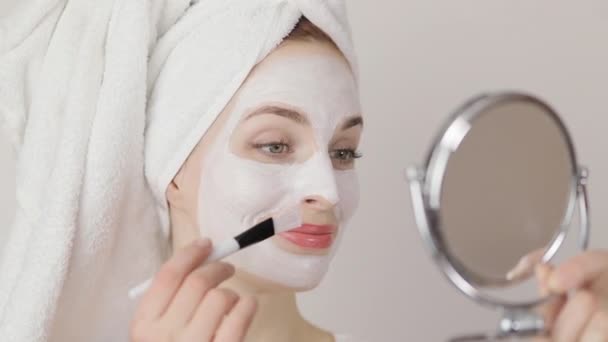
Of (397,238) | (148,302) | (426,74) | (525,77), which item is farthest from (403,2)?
(148,302)

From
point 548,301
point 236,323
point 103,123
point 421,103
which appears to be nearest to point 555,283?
point 548,301

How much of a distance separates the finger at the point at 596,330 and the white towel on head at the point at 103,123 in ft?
1.53

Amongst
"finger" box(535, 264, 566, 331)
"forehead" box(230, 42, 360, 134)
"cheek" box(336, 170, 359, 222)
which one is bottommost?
"finger" box(535, 264, 566, 331)

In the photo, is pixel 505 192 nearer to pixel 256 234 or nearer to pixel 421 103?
pixel 256 234

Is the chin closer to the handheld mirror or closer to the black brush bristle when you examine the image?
the black brush bristle

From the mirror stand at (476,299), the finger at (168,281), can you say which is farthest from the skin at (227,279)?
the mirror stand at (476,299)

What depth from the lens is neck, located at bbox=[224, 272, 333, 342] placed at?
968 millimetres

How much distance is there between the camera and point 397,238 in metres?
1.41

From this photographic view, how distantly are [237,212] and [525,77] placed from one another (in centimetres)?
67

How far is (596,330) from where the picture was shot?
629mm

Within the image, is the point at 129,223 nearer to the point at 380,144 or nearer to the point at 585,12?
the point at 380,144

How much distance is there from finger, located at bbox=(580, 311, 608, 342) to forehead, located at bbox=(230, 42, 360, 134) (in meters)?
0.39

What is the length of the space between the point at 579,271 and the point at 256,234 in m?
0.32

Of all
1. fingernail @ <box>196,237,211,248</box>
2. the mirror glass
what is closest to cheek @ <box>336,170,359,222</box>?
fingernail @ <box>196,237,211,248</box>
